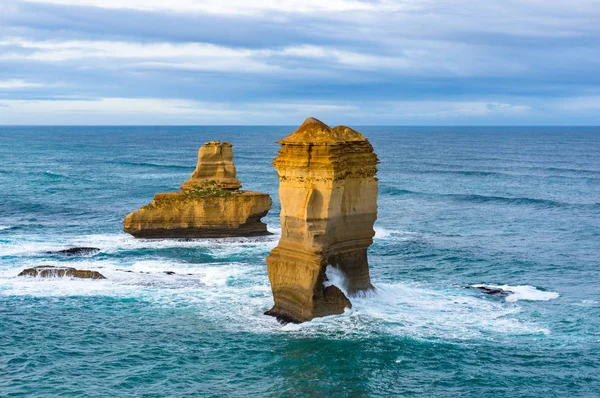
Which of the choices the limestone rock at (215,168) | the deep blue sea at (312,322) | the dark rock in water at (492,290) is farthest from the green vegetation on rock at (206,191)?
the dark rock in water at (492,290)

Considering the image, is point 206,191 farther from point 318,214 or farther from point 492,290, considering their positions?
point 492,290

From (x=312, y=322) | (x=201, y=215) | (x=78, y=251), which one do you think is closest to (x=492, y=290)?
(x=312, y=322)

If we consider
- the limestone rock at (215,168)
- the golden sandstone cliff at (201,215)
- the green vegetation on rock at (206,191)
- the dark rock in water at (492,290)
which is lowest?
the dark rock in water at (492,290)

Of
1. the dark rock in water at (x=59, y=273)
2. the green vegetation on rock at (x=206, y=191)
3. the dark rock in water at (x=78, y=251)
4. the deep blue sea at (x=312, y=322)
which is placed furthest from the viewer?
the green vegetation on rock at (x=206, y=191)

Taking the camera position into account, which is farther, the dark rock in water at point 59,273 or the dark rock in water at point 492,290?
the dark rock in water at point 59,273

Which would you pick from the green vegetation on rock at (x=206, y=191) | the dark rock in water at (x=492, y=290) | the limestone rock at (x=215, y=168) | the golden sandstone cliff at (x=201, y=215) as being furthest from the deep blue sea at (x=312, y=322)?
the limestone rock at (x=215, y=168)

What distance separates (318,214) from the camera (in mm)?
27984

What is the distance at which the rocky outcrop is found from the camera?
27797 millimetres

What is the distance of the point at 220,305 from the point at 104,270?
9.26 meters

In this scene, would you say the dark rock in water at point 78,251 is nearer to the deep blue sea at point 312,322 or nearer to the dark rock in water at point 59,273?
the deep blue sea at point 312,322

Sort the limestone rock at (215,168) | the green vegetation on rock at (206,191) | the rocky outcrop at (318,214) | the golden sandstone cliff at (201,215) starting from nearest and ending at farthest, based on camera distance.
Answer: the rocky outcrop at (318,214) < the golden sandstone cliff at (201,215) < the green vegetation on rock at (206,191) < the limestone rock at (215,168)

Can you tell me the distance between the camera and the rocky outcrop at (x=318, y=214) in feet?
91.2

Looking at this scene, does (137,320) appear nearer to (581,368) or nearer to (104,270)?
(104,270)

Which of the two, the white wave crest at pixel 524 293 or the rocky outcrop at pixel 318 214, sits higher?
the rocky outcrop at pixel 318 214
